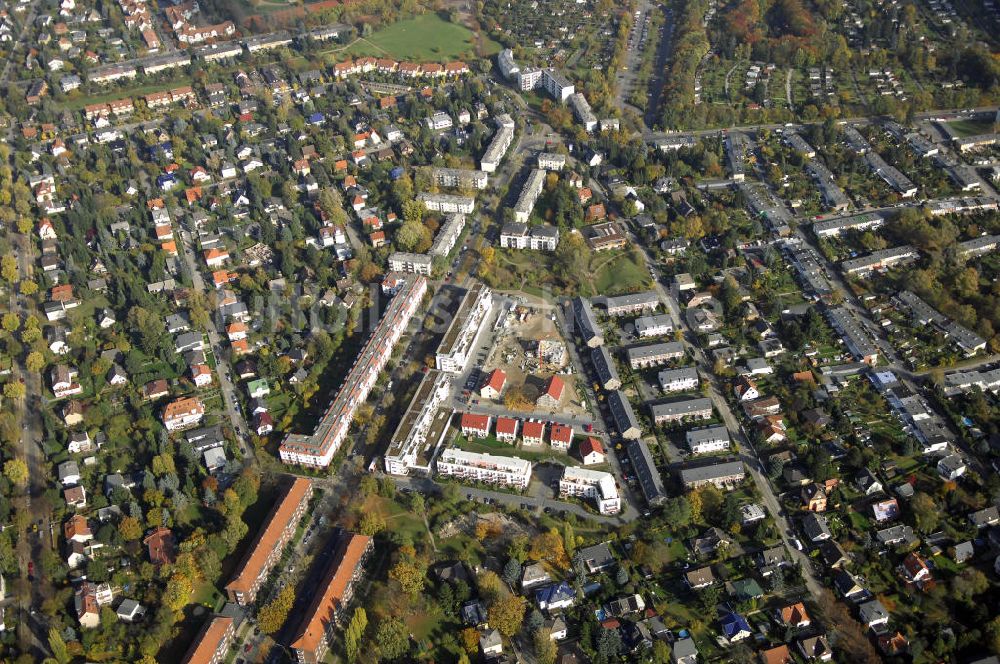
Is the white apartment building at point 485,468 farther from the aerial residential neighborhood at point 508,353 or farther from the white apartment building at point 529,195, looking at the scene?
the white apartment building at point 529,195

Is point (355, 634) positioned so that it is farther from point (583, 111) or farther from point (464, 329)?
point (583, 111)

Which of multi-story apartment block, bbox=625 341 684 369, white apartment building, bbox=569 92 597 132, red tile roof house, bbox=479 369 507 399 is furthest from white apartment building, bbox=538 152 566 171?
red tile roof house, bbox=479 369 507 399

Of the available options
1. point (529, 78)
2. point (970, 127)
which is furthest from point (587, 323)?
point (970, 127)

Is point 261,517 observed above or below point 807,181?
below

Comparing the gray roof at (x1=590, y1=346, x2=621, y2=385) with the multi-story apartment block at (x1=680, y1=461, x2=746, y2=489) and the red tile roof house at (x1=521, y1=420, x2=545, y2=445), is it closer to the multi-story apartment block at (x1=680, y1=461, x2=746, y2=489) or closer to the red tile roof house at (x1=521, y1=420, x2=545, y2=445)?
the red tile roof house at (x1=521, y1=420, x2=545, y2=445)

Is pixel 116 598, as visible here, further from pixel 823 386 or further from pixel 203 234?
pixel 823 386

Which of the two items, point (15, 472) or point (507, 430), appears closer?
point (15, 472)

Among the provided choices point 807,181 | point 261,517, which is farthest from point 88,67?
point 807,181
